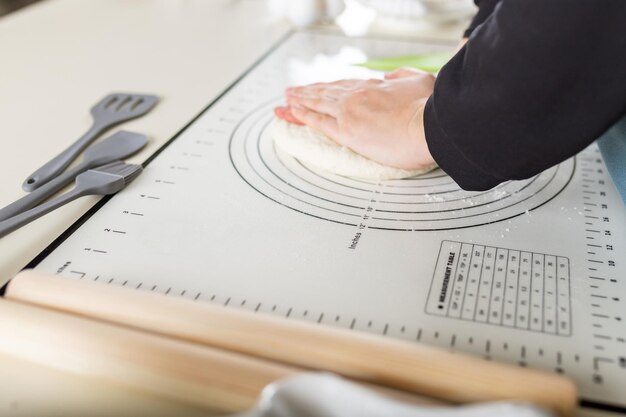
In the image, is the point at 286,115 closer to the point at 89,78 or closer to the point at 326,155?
the point at 326,155

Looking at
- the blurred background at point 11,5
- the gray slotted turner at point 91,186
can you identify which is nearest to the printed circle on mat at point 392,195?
the gray slotted turner at point 91,186

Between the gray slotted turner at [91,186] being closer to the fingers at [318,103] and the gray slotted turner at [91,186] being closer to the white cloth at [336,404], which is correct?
the fingers at [318,103]

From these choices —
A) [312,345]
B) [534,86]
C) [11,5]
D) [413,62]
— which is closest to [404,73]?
[413,62]

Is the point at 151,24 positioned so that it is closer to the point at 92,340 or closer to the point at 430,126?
the point at 430,126

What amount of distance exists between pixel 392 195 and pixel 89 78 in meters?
0.49

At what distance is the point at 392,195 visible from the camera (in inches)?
23.3

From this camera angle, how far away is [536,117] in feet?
1.54

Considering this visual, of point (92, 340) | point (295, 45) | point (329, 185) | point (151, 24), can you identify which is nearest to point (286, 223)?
point (329, 185)

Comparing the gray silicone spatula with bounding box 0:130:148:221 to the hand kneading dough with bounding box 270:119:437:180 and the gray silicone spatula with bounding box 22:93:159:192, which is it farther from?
the hand kneading dough with bounding box 270:119:437:180

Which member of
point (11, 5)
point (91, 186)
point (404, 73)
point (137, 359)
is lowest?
point (137, 359)

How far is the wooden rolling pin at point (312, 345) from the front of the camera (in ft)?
1.15

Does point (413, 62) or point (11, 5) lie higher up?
point (11, 5)

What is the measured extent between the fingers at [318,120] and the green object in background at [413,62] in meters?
0.21

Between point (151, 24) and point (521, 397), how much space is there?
0.93 m
